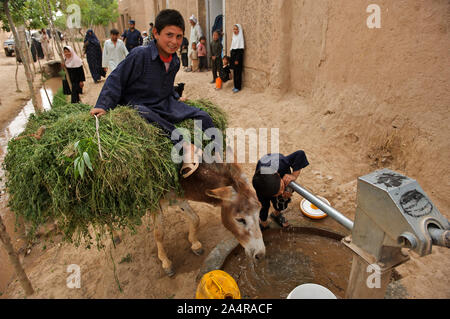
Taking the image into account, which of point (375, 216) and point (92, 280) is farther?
point (92, 280)

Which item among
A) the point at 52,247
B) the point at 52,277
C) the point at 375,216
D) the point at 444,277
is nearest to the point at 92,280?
the point at 52,277

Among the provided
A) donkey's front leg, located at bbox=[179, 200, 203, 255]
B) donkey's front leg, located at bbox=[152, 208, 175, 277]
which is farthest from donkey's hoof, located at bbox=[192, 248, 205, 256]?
donkey's front leg, located at bbox=[152, 208, 175, 277]

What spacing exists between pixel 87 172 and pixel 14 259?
1.53 metres

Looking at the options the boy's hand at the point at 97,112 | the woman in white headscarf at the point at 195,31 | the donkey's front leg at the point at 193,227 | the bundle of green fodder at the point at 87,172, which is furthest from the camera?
the woman in white headscarf at the point at 195,31

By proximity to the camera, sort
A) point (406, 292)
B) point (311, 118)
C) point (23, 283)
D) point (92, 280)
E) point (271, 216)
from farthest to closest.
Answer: point (311, 118) < point (271, 216) < point (92, 280) < point (23, 283) < point (406, 292)

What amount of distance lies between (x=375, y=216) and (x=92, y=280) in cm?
305

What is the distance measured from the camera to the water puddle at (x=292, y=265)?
2.69 metres

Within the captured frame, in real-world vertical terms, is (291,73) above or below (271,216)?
above

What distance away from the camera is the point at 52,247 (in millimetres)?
3660

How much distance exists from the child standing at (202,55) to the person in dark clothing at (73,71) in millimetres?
4581

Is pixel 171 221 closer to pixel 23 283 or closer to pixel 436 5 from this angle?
pixel 23 283

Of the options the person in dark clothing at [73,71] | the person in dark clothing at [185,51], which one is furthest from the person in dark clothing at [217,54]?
the person in dark clothing at [73,71]

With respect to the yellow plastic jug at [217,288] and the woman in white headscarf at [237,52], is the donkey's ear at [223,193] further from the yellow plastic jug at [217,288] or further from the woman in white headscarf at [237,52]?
the woman in white headscarf at [237,52]

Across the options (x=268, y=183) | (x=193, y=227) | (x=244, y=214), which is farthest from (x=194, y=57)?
(x=244, y=214)
